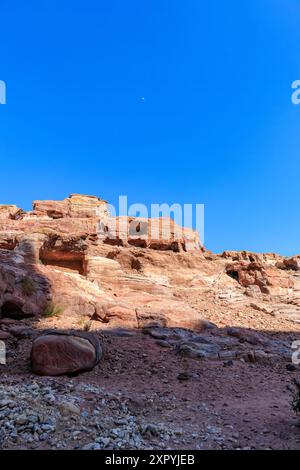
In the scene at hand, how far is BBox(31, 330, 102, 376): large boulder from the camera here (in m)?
6.79

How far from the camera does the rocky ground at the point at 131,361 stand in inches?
185

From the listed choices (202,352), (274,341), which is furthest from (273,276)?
(202,352)

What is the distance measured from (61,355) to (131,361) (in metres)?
2.04

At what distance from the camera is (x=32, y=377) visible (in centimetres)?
655

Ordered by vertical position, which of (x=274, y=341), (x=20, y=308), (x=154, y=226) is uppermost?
(x=154, y=226)

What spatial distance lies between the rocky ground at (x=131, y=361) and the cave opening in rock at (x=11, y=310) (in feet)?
0.09

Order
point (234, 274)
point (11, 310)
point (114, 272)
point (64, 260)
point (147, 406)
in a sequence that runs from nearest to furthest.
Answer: point (147, 406)
point (11, 310)
point (114, 272)
point (64, 260)
point (234, 274)

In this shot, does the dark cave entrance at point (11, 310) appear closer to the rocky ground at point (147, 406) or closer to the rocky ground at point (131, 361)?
the rocky ground at point (131, 361)

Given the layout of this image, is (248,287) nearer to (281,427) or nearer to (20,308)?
(20,308)

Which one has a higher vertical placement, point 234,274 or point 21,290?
point 234,274

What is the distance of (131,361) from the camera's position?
8344mm

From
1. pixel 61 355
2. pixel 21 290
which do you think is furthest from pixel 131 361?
pixel 21 290

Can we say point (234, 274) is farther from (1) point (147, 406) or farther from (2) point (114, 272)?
(1) point (147, 406)
